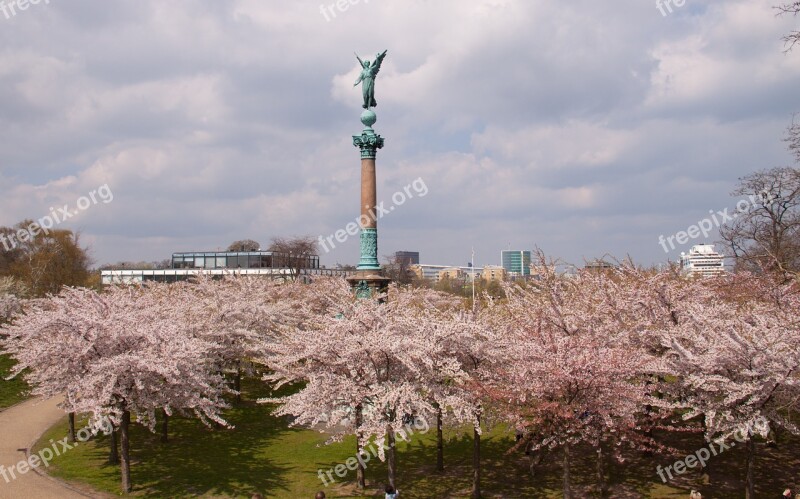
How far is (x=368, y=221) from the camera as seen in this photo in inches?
1345

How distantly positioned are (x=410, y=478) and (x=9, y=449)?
60.2 feet

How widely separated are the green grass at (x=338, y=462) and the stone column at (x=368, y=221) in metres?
8.80

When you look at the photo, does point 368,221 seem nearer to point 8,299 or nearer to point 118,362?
point 118,362

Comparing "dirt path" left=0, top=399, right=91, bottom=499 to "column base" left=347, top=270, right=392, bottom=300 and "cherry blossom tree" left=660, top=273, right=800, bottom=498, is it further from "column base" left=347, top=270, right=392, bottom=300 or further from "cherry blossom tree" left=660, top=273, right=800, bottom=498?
"cherry blossom tree" left=660, top=273, right=800, bottom=498

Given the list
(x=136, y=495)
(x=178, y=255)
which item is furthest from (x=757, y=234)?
(x=178, y=255)

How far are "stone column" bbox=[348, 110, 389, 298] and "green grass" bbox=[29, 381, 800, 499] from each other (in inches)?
346

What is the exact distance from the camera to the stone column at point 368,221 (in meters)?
33.6

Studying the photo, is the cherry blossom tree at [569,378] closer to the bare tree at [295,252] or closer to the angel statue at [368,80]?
the angel statue at [368,80]

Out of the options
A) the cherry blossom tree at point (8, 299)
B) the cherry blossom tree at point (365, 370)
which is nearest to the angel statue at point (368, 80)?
the cherry blossom tree at point (365, 370)

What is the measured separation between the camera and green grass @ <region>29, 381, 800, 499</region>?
21109 millimetres

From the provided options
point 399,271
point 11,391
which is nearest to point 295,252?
point 399,271

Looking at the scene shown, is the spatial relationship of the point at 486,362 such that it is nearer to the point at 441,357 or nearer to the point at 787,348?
the point at 441,357

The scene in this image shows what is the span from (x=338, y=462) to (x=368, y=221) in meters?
14.2

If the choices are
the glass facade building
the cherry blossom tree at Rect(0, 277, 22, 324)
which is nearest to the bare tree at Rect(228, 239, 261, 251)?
the glass facade building
